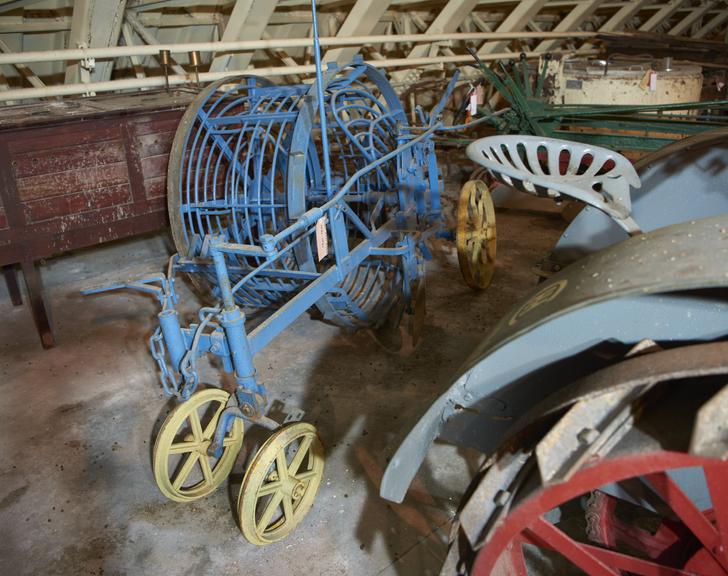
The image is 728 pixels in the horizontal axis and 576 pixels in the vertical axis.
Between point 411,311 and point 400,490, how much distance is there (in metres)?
2.25

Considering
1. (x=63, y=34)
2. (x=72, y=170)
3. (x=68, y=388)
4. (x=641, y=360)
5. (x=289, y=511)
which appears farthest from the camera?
(x=63, y=34)

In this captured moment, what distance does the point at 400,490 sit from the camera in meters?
1.58

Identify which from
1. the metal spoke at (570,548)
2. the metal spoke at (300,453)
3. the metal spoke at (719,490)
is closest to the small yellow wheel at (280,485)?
the metal spoke at (300,453)

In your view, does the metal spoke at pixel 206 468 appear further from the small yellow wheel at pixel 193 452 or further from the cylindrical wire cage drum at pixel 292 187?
the cylindrical wire cage drum at pixel 292 187

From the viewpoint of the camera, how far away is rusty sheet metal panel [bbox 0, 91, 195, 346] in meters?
3.70

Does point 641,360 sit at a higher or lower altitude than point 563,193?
lower

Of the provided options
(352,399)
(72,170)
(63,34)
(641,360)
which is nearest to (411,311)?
(352,399)

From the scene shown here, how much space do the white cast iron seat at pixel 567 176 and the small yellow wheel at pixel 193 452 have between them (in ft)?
4.88

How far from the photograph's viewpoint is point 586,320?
1346 mm

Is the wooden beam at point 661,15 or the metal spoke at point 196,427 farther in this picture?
the wooden beam at point 661,15

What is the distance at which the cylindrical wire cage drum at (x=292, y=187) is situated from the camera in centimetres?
340

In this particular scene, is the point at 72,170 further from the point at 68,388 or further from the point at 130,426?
the point at 130,426

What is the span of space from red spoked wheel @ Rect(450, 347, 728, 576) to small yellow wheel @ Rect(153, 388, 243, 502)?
136 centimetres

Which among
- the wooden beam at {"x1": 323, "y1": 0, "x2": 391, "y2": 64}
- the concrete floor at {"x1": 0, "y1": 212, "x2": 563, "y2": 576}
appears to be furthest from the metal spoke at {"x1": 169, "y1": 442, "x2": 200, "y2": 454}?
the wooden beam at {"x1": 323, "y1": 0, "x2": 391, "y2": 64}
